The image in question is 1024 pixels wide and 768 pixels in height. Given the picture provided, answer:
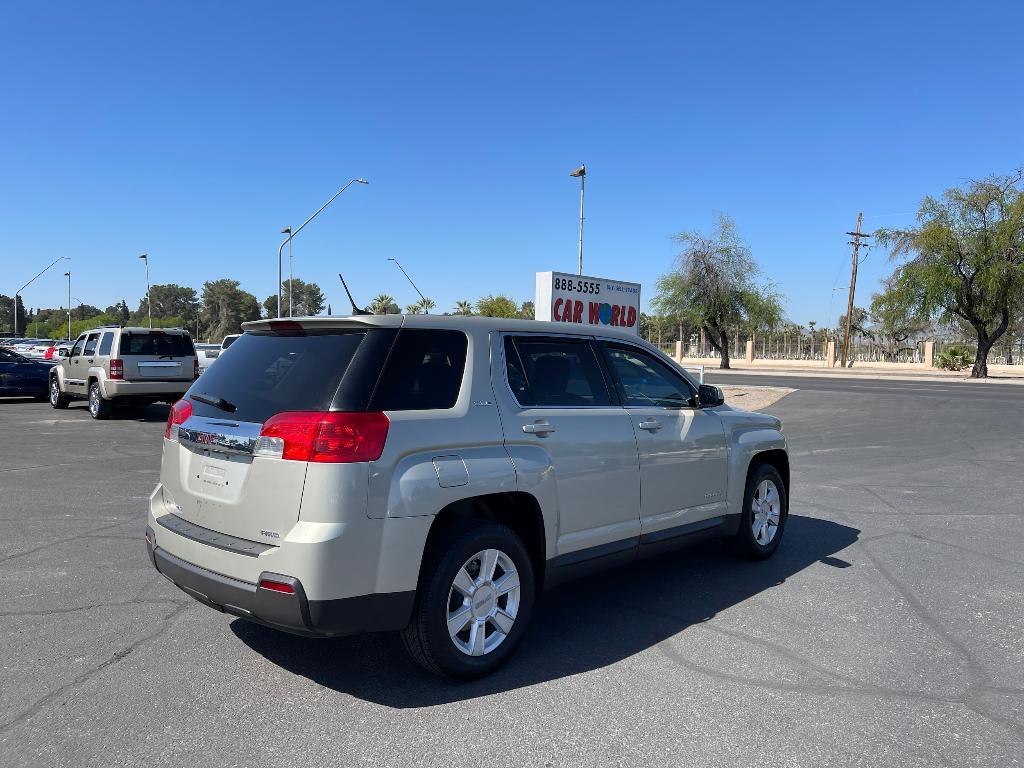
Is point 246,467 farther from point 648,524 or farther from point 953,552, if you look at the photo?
point 953,552

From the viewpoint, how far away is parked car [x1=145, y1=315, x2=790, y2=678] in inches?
130

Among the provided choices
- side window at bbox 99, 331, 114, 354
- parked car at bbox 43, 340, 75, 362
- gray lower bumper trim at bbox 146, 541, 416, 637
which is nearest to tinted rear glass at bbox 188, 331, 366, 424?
gray lower bumper trim at bbox 146, 541, 416, 637

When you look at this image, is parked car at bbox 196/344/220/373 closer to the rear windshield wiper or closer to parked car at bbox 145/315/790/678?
the rear windshield wiper

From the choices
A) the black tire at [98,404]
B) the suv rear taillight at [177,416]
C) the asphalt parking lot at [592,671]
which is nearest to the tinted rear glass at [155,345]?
the black tire at [98,404]

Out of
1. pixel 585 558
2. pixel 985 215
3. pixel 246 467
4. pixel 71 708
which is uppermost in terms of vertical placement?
pixel 985 215

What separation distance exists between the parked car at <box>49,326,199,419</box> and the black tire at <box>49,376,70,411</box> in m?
2.18

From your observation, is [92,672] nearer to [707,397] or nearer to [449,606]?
[449,606]

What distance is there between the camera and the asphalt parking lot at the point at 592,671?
122 inches

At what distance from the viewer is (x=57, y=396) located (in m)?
17.9

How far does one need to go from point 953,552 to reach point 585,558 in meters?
3.85

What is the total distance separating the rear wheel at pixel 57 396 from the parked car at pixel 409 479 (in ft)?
52.7

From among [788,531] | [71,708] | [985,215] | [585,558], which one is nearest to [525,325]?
[585,558]

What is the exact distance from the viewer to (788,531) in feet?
22.7

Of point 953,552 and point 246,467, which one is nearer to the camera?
point 246,467
